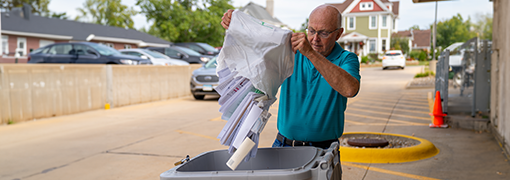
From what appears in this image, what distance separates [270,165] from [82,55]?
1472cm

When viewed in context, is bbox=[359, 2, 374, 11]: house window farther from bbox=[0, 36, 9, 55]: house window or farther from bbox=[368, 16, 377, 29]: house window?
bbox=[0, 36, 9, 55]: house window

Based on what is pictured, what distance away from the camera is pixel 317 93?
2344mm

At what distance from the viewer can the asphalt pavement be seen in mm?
5230

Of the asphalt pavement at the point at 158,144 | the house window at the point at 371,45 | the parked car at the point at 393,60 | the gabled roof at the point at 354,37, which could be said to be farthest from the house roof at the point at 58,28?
the house window at the point at 371,45

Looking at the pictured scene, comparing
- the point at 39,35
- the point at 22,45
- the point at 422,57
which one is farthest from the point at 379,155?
the point at 422,57

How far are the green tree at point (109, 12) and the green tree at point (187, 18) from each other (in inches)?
795

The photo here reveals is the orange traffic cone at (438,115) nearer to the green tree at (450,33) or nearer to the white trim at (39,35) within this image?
the white trim at (39,35)

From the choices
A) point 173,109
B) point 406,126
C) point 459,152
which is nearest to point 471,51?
point 406,126

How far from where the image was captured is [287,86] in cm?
244

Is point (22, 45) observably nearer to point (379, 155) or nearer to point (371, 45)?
point (379, 155)

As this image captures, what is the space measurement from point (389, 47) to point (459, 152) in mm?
49670

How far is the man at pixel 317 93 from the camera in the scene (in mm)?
2279

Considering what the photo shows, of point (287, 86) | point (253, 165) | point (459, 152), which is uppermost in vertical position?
point (287, 86)

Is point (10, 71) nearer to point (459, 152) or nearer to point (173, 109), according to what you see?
point (173, 109)
